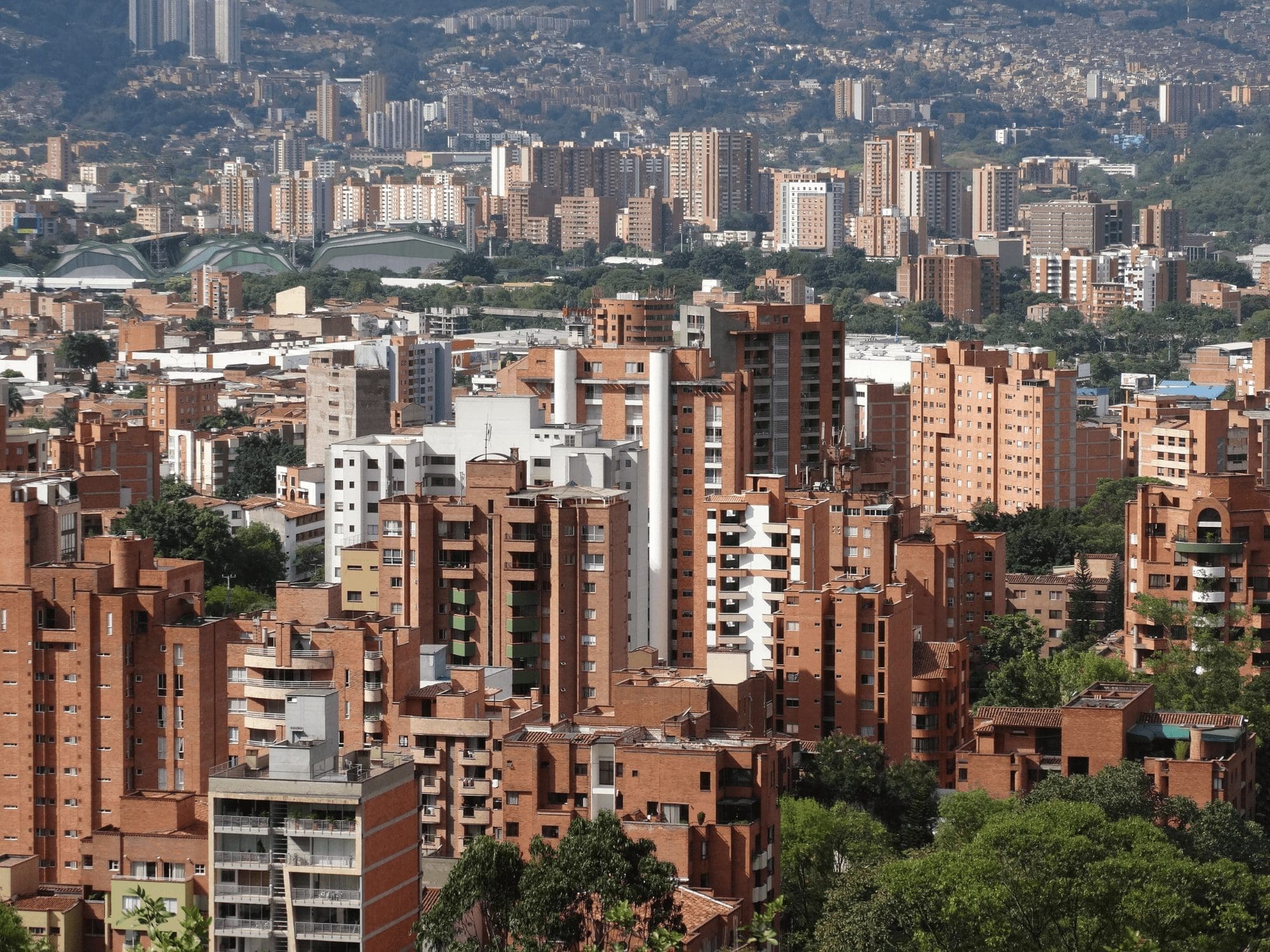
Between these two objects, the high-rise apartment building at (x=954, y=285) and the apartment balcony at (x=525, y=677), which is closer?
the apartment balcony at (x=525, y=677)

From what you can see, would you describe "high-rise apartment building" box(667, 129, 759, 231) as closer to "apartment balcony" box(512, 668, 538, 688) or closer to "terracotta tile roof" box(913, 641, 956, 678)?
"terracotta tile roof" box(913, 641, 956, 678)

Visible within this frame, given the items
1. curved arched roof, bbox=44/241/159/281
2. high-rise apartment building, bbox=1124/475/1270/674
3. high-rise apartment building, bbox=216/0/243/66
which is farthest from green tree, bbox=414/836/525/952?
high-rise apartment building, bbox=216/0/243/66

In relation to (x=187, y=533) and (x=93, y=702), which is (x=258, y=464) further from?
(x=93, y=702)

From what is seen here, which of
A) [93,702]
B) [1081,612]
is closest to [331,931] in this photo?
[93,702]

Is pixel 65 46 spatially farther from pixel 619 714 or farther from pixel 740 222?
pixel 619 714

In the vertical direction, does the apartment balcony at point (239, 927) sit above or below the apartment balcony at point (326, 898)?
below

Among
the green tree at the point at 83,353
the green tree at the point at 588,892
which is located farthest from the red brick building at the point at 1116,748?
the green tree at the point at 83,353

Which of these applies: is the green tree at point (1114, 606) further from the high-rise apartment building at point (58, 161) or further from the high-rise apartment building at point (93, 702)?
the high-rise apartment building at point (58, 161)
